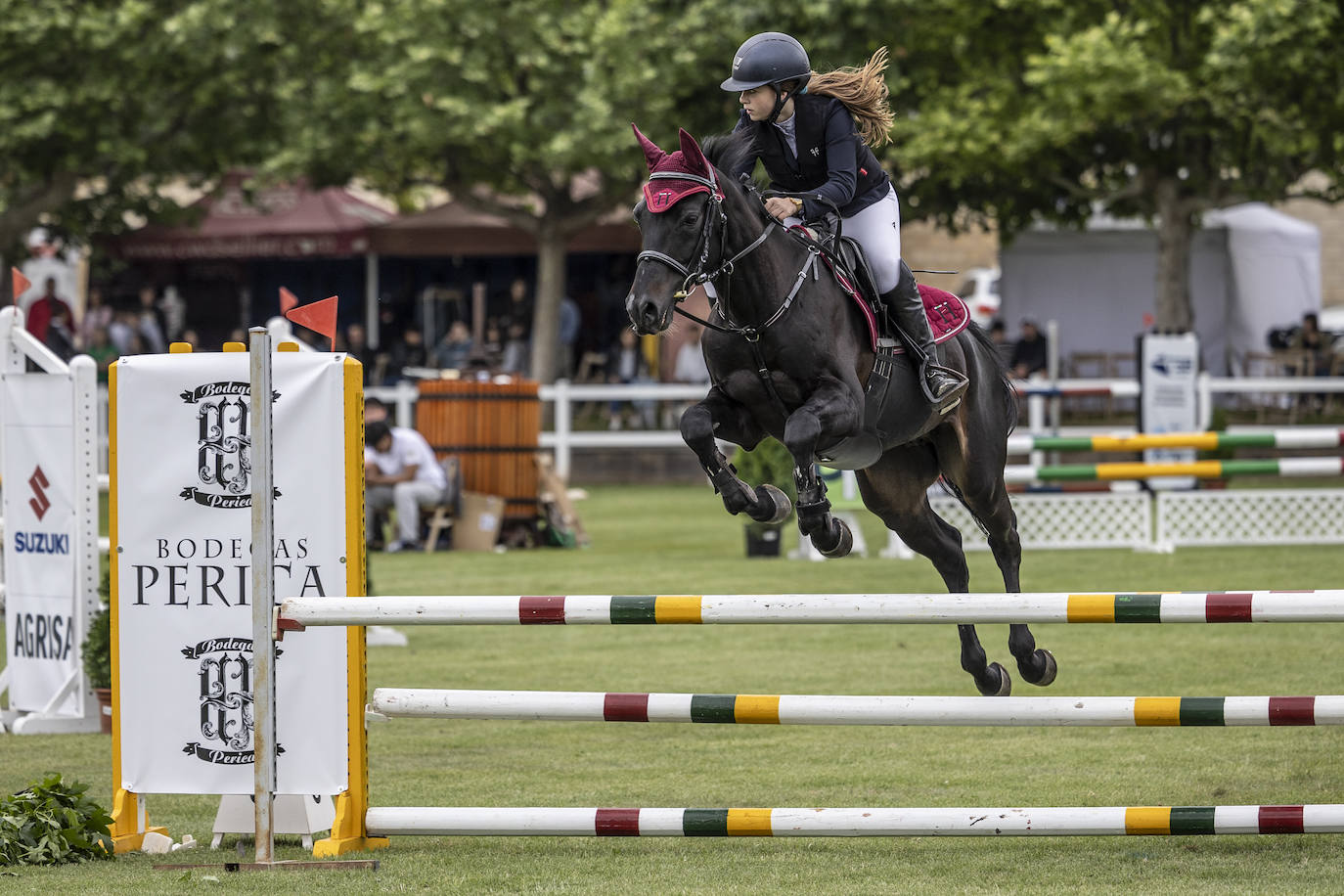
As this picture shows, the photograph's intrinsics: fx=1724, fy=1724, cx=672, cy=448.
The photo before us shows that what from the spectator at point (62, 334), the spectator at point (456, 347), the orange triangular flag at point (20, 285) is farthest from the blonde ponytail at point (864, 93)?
the spectator at point (456, 347)

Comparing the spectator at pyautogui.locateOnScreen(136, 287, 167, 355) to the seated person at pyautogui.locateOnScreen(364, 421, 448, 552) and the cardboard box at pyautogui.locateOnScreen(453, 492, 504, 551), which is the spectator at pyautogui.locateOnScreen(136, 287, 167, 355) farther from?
the cardboard box at pyautogui.locateOnScreen(453, 492, 504, 551)

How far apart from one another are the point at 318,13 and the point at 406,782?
17742 mm

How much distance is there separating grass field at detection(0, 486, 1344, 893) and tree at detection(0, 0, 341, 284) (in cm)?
1139

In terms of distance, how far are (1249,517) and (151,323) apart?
604 inches

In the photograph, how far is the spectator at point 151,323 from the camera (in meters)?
23.0

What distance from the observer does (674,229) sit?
511 centimetres

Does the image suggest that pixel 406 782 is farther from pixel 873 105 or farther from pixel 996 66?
pixel 996 66

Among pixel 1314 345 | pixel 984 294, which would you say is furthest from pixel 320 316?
pixel 984 294

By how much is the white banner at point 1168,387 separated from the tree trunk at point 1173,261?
17.4ft

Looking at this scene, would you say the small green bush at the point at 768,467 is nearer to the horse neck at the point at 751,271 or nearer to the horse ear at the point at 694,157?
the horse neck at the point at 751,271

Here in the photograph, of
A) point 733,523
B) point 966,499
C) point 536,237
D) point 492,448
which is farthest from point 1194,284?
point 966,499

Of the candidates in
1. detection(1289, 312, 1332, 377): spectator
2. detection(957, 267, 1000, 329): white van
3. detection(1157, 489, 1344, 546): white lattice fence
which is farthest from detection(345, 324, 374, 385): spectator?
detection(1289, 312, 1332, 377): spectator

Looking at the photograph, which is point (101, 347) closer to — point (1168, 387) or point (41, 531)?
point (1168, 387)

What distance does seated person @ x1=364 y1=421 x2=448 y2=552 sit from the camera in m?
13.9
